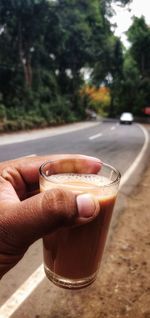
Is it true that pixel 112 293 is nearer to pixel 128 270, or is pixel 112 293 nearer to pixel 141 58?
pixel 128 270

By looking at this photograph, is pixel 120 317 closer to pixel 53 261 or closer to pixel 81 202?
pixel 53 261

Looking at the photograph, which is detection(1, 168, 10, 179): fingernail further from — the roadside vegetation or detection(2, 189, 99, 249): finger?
the roadside vegetation

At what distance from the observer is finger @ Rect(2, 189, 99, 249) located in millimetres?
1139

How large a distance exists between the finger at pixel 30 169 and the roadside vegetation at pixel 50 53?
Result: 57.9 feet

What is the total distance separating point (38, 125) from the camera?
79.6 ft

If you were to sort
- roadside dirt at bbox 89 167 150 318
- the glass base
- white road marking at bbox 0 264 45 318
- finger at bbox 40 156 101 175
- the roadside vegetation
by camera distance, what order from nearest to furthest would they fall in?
the glass base < finger at bbox 40 156 101 175 < white road marking at bbox 0 264 45 318 < roadside dirt at bbox 89 167 150 318 < the roadside vegetation

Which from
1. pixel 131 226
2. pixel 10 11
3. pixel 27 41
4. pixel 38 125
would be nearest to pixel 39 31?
pixel 27 41

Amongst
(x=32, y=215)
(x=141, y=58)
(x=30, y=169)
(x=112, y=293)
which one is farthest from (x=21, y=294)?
(x=141, y=58)

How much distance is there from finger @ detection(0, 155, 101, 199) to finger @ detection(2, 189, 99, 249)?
1.61ft

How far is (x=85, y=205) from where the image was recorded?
3.73 ft

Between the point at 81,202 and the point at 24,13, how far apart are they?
1005 inches

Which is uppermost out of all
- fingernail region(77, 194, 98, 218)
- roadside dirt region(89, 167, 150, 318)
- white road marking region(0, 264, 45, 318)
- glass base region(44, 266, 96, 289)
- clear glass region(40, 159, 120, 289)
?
fingernail region(77, 194, 98, 218)

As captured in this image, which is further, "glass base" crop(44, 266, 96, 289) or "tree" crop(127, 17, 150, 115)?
"tree" crop(127, 17, 150, 115)

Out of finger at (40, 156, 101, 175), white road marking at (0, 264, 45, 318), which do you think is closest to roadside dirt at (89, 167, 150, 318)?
white road marking at (0, 264, 45, 318)
